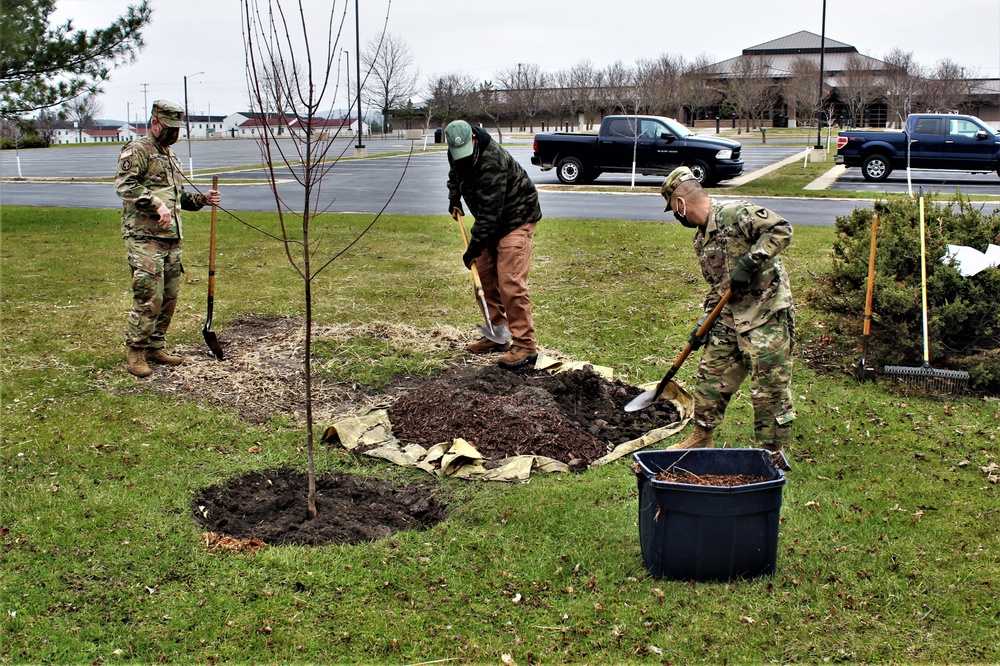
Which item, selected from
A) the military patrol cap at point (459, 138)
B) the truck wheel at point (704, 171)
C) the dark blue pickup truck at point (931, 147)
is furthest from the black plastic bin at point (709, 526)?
the dark blue pickup truck at point (931, 147)

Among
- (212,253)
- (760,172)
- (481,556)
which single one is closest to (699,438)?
(481,556)

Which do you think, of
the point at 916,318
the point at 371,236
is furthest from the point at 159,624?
the point at 371,236

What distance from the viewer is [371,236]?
1433cm

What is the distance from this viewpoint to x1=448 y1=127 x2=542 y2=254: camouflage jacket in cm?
693

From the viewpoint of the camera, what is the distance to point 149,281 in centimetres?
700

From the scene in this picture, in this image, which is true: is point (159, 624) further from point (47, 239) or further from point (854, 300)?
point (47, 239)

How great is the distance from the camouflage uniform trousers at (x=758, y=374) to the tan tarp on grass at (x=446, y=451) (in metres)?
0.65

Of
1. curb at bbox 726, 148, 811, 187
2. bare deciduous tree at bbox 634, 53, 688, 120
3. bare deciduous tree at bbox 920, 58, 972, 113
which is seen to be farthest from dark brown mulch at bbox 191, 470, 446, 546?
bare deciduous tree at bbox 920, 58, 972, 113

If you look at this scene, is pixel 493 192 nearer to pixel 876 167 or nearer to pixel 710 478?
pixel 710 478

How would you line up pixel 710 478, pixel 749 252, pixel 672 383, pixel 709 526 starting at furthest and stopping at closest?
pixel 672 383, pixel 749 252, pixel 710 478, pixel 709 526

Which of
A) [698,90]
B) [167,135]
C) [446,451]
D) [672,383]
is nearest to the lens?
[446,451]

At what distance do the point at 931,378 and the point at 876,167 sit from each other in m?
18.5

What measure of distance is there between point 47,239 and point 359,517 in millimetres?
12114

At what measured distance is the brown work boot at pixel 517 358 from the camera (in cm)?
717
